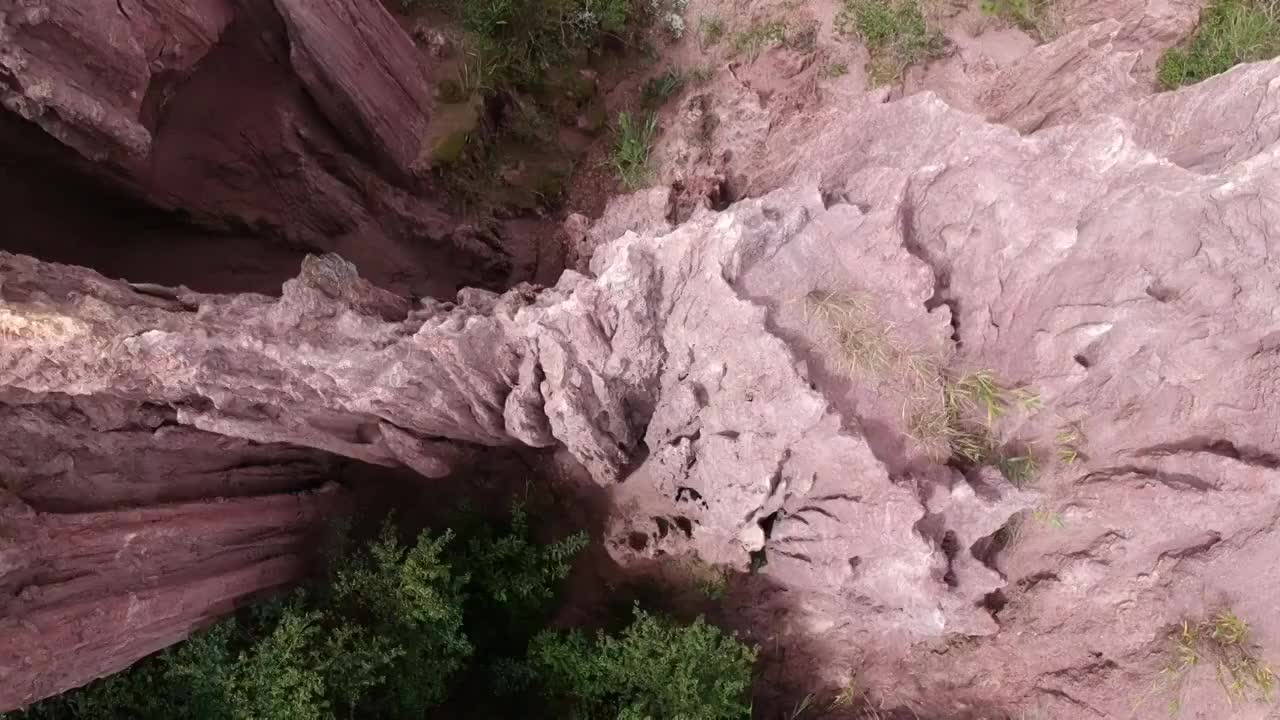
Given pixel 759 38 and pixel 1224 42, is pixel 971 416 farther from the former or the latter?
pixel 1224 42

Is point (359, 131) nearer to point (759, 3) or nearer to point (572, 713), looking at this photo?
point (759, 3)

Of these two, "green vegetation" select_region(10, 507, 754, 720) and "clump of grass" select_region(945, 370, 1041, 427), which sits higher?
"clump of grass" select_region(945, 370, 1041, 427)

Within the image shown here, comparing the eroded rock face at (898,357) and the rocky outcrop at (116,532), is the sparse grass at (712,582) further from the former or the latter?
the rocky outcrop at (116,532)

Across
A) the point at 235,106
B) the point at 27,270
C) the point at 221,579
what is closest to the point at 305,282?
the point at 27,270

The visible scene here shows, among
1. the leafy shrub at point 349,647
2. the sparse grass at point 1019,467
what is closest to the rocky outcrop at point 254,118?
the leafy shrub at point 349,647

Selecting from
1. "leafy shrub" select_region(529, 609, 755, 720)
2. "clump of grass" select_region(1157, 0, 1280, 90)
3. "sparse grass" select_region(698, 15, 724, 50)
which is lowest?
"leafy shrub" select_region(529, 609, 755, 720)

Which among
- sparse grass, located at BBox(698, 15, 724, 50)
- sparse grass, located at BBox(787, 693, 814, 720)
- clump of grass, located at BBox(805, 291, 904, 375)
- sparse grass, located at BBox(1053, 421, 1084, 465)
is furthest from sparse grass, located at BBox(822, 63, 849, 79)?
sparse grass, located at BBox(787, 693, 814, 720)

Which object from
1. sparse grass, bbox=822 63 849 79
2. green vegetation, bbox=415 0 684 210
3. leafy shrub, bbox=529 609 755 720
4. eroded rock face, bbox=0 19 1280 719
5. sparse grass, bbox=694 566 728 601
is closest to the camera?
eroded rock face, bbox=0 19 1280 719

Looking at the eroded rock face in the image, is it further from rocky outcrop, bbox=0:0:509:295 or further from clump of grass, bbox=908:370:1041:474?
rocky outcrop, bbox=0:0:509:295
